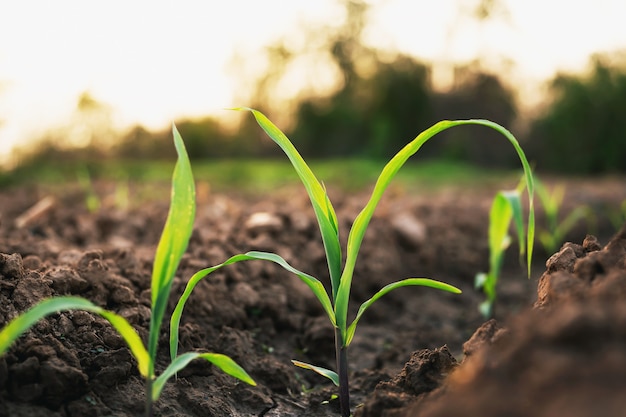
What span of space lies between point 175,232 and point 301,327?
4.25 feet

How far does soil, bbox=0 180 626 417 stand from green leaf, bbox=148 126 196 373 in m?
0.31

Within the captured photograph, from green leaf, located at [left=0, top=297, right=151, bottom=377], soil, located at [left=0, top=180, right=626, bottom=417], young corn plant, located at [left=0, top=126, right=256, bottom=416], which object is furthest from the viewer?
young corn plant, located at [left=0, top=126, right=256, bottom=416]

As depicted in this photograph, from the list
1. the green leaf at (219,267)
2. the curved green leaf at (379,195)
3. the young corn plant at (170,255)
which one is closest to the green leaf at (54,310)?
the young corn plant at (170,255)

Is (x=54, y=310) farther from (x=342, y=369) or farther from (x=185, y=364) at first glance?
(x=342, y=369)

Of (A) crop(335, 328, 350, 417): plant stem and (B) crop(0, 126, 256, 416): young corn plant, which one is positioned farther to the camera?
(A) crop(335, 328, 350, 417): plant stem

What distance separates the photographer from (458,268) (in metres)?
3.81

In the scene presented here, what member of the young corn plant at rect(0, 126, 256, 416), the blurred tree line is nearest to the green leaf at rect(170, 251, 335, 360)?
the young corn plant at rect(0, 126, 256, 416)

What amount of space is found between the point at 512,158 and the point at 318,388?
40.7ft

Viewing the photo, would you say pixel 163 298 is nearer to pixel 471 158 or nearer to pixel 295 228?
pixel 295 228

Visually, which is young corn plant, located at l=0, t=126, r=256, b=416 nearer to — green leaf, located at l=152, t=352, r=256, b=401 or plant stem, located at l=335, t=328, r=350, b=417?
green leaf, located at l=152, t=352, r=256, b=401

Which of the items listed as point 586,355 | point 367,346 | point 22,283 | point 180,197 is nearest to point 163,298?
point 180,197

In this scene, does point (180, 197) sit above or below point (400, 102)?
above

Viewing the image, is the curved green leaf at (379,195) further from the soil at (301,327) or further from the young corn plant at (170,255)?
the young corn plant at (170,255)

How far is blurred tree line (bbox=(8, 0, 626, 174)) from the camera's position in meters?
11.7
